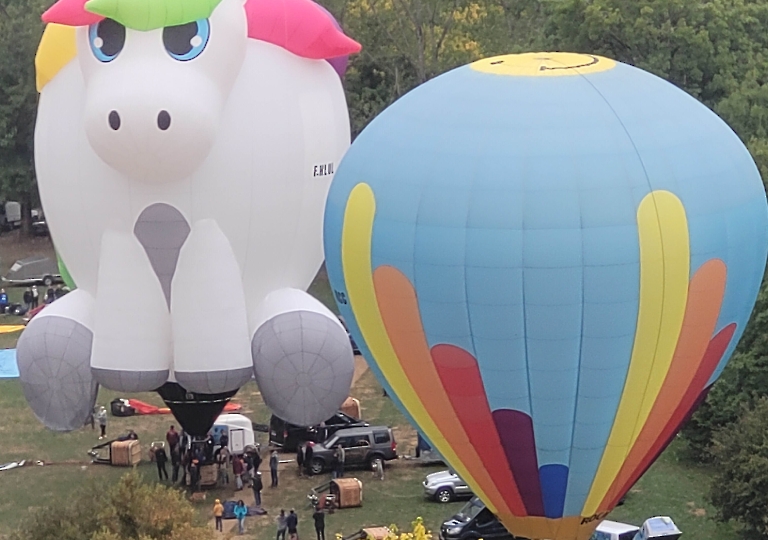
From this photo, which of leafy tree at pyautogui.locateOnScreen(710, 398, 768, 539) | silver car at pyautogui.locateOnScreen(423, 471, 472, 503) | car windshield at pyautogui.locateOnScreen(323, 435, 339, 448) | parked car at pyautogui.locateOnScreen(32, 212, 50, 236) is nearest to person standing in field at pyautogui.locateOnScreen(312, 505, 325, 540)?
silver car at pyautogui.locateOnScreen(423, 471, 472, 503)

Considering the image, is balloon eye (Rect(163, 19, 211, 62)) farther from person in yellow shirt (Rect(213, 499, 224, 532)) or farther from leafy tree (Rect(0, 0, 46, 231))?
leafy tree (Rect(0, 0, 46, 231))

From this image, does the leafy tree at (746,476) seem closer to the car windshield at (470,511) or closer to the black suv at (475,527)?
the black suv at (475,527)

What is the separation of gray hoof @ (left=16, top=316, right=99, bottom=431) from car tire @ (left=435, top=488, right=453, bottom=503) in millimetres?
4477

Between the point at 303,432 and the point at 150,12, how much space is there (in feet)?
23.2

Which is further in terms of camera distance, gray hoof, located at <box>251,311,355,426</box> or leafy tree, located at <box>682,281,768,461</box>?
leafy tree, located at <box>682,281,768,461</box>

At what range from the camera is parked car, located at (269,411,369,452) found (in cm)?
2302

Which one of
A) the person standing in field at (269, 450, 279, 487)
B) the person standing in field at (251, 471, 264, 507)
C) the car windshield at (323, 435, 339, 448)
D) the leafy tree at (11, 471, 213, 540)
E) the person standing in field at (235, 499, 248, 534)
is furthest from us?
the car windshield at (323, 435, 339, 448)

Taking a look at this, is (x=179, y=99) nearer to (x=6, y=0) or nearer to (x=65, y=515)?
(x=65, y=515)

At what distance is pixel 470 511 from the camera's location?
63.6 ft

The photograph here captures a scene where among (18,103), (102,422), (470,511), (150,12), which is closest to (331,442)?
(470,511)

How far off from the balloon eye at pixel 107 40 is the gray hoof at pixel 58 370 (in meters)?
3.36

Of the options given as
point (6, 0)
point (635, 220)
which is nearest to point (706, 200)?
point (635, 220)

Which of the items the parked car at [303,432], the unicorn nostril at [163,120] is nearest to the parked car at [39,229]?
the parked car at [303,432]

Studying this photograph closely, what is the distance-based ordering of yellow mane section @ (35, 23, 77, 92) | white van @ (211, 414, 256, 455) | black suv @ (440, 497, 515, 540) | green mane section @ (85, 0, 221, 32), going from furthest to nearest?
white van @ (211, 414, 256, 455) → yellow mane section @ (35, 23, 77, 92) → black suv @ (440, 497, 515, 540) → green mane section @ (85, 0, 221, 32)
